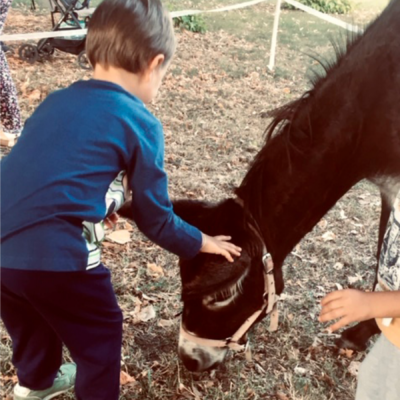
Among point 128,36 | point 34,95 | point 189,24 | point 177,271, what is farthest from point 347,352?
point 189,24

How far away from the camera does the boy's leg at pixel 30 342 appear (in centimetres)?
189

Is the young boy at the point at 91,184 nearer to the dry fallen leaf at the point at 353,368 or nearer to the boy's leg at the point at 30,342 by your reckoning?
the boy's leg at the point at 30,342

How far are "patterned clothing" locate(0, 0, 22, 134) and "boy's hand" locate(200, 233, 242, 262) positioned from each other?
323cm

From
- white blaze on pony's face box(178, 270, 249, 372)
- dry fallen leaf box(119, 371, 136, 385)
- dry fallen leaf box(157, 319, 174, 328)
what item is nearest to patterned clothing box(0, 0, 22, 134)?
dry fallen leaf box(157, 319, 174, 328)

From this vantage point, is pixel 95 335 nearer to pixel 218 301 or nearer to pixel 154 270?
pixel 218 301

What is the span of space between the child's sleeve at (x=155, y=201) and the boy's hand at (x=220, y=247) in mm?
31

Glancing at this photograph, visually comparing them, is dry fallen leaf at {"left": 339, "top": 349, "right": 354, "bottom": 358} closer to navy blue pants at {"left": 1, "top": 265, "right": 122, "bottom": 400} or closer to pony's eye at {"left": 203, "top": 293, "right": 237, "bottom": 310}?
pony's eye at {"left": 203, "top": 293, "right": 237, "bottom": 310}

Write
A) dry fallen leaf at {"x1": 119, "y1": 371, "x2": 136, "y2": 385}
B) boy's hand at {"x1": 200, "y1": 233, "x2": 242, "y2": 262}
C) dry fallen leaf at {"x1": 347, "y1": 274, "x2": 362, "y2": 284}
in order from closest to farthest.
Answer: boy's hand at {"x1": 200, "y1": 233, "x2": 242, "y2": 262}, dry fallen leaf at {"x1": 119, "y1": 371, "x2": 136, "y2": 385}, dry fallen leaf at {"x1": 347, "y1": 274, "x2": 362, "y2": 284}

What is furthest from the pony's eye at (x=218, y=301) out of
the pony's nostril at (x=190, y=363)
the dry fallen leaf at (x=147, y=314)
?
the dry fallen leaf at (x=147, y=314)

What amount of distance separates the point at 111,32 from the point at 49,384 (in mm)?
1545

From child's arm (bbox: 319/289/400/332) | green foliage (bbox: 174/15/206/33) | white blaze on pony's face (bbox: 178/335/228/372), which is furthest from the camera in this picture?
green foliage (bbox: 174/15/206/33)

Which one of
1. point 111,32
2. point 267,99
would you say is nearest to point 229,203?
point 111,32

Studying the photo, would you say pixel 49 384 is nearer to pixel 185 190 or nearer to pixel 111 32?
pixel 111 32

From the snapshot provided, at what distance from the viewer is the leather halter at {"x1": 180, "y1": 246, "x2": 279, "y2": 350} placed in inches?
79.4
